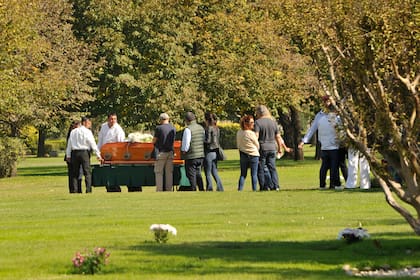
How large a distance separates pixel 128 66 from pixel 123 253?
135 ft

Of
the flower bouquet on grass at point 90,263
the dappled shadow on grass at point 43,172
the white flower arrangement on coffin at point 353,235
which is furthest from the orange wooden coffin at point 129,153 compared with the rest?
the dappled shadow on grass at point 43,172

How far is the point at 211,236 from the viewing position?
56.2 feet

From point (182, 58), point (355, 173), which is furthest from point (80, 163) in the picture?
point (182, 58)

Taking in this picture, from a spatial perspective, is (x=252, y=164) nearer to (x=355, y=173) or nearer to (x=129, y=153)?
(x=355, y=173)

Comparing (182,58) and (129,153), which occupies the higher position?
(182,58)

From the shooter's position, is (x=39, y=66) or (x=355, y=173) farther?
(x=39, y=66)

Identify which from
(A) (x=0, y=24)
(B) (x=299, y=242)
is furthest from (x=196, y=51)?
(B) (x=299, y=242)

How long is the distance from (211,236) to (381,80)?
352 centimetres

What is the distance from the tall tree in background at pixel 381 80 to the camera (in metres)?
14.5

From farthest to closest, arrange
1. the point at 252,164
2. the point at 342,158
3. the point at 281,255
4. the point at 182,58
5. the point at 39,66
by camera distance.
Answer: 1. the point at 182,58
2. the point at 39,66
3. the point at 252,164
4. the point at 342,158
5. the point at 281,255

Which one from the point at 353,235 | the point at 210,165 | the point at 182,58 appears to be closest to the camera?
the point at 353,235

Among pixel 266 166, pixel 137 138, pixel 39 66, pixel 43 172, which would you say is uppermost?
pixel 39 66

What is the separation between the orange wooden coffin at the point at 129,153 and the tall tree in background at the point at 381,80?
1774 centimetres

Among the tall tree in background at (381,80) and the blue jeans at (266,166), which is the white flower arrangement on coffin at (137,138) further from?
the tall tree in background at (381,80)
